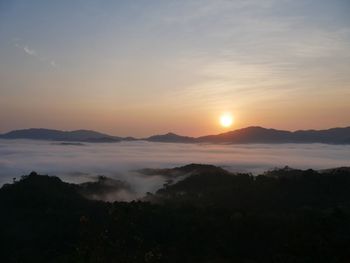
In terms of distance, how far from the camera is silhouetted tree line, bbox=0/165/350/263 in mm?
36906

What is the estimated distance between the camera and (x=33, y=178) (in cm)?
7300

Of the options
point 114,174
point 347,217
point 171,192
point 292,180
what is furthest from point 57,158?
point 347,217

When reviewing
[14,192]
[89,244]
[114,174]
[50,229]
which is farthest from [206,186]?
[89,244]

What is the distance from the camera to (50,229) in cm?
4881

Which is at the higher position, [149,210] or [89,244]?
[89,244]

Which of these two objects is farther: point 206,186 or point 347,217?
point 206,186

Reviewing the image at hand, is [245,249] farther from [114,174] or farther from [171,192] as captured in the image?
[114,174]

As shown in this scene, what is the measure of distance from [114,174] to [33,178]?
4784cm

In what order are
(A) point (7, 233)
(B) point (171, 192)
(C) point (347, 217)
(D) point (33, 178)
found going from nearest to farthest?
1. (C) point (347, 217)
2. (A) point (7, 233)
3. (D) point (33, 178)
4. (B) point (171, 192)

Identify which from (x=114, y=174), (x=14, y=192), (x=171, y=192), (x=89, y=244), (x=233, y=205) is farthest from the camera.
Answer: (x=114, y=174)

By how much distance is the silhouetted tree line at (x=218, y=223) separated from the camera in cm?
3691

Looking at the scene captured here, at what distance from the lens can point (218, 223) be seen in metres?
44.9

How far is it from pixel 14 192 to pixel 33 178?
25.9ft

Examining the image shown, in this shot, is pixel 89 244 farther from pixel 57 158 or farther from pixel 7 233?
pixel 57 158
